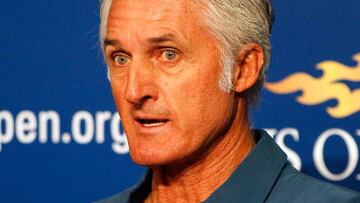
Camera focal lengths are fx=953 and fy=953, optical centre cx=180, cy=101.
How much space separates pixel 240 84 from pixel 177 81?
12 cm

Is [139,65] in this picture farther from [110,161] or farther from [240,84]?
[110,161]

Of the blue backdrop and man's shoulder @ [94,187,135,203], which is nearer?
man's shoulder @ [94,187,135,203]

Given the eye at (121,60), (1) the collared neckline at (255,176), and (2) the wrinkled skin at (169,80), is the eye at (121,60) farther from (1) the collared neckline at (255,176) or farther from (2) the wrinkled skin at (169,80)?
(1) the collared neckline at (255,176)

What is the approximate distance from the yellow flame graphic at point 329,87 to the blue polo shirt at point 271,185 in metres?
0.63

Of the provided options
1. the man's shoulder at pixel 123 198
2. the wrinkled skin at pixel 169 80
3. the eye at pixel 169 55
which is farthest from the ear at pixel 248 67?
the man's shoulder at pixel 123 198

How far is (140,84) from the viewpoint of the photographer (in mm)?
1451

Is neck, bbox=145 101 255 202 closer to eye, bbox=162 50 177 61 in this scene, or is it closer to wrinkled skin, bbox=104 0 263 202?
wrinkled skin, bbox=104 0 263 202

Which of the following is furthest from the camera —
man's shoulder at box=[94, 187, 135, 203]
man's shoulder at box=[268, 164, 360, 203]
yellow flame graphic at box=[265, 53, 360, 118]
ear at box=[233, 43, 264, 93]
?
yellow flame graphic at box=[265, 53, 360, 118]

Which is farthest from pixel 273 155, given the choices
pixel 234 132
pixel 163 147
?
pixel 163 147

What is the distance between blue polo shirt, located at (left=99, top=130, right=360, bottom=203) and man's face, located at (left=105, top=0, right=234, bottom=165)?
0.26ft

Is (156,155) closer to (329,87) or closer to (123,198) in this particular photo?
(123,198)

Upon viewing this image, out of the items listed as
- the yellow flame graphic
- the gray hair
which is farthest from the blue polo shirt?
the yellow flame graphic

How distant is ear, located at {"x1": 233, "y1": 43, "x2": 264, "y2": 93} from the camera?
1.53 m

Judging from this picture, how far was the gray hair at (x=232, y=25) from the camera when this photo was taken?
1.47m
